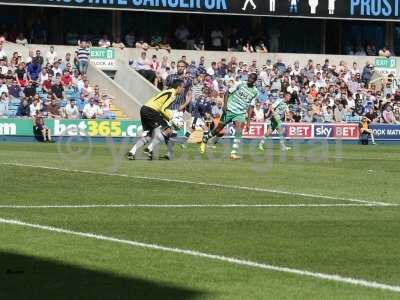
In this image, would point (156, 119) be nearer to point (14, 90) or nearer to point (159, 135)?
point (159, 135)

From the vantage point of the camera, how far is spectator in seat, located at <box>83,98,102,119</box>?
141 ft

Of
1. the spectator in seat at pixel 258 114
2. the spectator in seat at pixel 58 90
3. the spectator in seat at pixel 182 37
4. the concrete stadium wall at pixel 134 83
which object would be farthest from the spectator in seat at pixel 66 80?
the spectator in seat at pixel 182 37

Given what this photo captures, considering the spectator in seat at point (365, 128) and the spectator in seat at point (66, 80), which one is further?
the spectator in seat at point (365, 128)

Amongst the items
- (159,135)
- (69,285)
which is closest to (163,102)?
(159,135)

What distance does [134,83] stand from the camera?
4775cm

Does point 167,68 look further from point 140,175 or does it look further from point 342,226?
point 342,226

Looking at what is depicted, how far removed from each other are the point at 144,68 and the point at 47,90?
562 cm

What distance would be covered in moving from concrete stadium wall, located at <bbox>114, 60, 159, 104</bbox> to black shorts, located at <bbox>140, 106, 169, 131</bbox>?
62.3ft

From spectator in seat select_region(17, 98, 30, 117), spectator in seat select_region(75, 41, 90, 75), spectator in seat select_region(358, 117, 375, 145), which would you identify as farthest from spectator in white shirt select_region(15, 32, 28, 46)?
spectator in seat select_region(358, 117, 375, 145)

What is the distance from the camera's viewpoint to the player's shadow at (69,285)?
8758 mm

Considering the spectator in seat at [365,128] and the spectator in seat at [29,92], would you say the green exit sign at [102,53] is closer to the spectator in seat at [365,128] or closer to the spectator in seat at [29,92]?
the spectator in seat at [29,92]

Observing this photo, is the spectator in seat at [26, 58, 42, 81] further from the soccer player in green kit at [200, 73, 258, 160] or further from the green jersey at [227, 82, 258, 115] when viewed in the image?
the green jersey at [227, 82, 258, 115]

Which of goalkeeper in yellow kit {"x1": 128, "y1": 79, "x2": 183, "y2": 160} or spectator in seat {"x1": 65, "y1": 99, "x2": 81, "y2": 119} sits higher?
goalkeeper in yellow kit {"x1": 128, "y1": 79, "x2": 183, "y2": 160}

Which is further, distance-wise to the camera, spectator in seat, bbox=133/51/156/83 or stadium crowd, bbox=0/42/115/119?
spectator in seat, bbox=133/51/156/83
